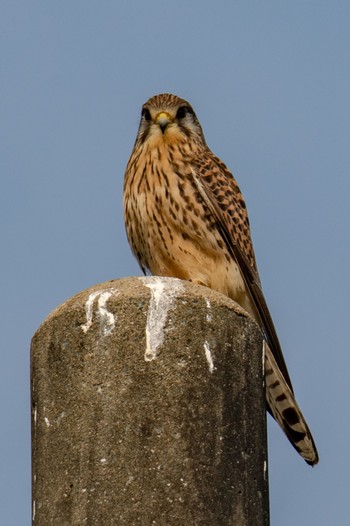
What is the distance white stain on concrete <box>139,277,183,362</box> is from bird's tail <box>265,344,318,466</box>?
1.83m

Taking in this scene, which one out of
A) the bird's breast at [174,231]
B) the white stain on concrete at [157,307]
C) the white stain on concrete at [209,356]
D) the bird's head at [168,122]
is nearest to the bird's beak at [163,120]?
the bird's head at [168,122]

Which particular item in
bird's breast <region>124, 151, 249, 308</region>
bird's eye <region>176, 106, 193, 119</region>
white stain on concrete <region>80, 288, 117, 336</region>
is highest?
bird's eye <region>176, 106, 193, 119</region>

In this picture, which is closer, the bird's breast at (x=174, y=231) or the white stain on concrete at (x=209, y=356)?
the white stain on concrete at (x=209, y=356)

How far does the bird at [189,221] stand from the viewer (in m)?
7.24

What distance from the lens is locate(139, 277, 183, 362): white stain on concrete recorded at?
14.0 feet

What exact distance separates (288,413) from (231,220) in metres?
1.84

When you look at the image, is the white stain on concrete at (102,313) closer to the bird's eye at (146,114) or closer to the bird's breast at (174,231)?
the bird's breast at (174,231)

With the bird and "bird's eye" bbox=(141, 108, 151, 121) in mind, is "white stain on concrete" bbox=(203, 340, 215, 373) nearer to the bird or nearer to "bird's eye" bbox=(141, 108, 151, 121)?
the bird

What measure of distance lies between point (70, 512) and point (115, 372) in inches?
20.1

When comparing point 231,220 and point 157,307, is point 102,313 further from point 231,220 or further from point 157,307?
point 231,220

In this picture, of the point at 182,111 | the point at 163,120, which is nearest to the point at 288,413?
the point at 163,120

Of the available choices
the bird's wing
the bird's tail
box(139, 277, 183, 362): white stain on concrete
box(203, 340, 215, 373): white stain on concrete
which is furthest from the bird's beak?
box(203, 340, 215, 373): white stain on concrete

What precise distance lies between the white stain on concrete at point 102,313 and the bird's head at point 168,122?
11.7 ft

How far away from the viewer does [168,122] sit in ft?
26.7
